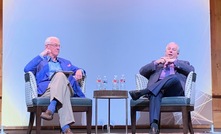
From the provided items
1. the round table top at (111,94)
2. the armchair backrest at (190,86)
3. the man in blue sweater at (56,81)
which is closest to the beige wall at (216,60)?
the armchair backrest at (190,86)

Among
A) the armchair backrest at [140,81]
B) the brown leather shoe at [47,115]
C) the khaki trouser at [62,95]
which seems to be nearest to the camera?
the brown leather shoe at [47,115]

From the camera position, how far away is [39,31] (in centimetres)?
513

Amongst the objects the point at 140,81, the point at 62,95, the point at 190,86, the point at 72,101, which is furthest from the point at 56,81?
the point at 190,86

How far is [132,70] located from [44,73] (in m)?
1.42

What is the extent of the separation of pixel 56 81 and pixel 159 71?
3.88ft

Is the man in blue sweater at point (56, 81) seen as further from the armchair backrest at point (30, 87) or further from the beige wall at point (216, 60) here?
the beige wall at point (216, 60)

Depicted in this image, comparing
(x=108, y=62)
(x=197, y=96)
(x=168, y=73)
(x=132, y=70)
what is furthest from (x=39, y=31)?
(x=197, y=96)

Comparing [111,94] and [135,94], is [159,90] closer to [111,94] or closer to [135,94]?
[135,94]

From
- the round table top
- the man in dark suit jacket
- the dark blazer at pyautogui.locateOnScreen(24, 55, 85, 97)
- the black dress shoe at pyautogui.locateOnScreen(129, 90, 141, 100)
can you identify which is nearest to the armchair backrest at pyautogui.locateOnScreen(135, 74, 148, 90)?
the man in dark suit jacket

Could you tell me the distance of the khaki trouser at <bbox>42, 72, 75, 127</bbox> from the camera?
12.2 ft

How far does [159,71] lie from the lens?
4.29 m

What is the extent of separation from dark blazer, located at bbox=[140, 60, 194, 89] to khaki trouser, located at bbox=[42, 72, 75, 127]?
908 mm

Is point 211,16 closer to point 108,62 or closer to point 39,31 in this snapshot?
point 108,62

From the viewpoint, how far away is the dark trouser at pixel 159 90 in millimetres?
3850
